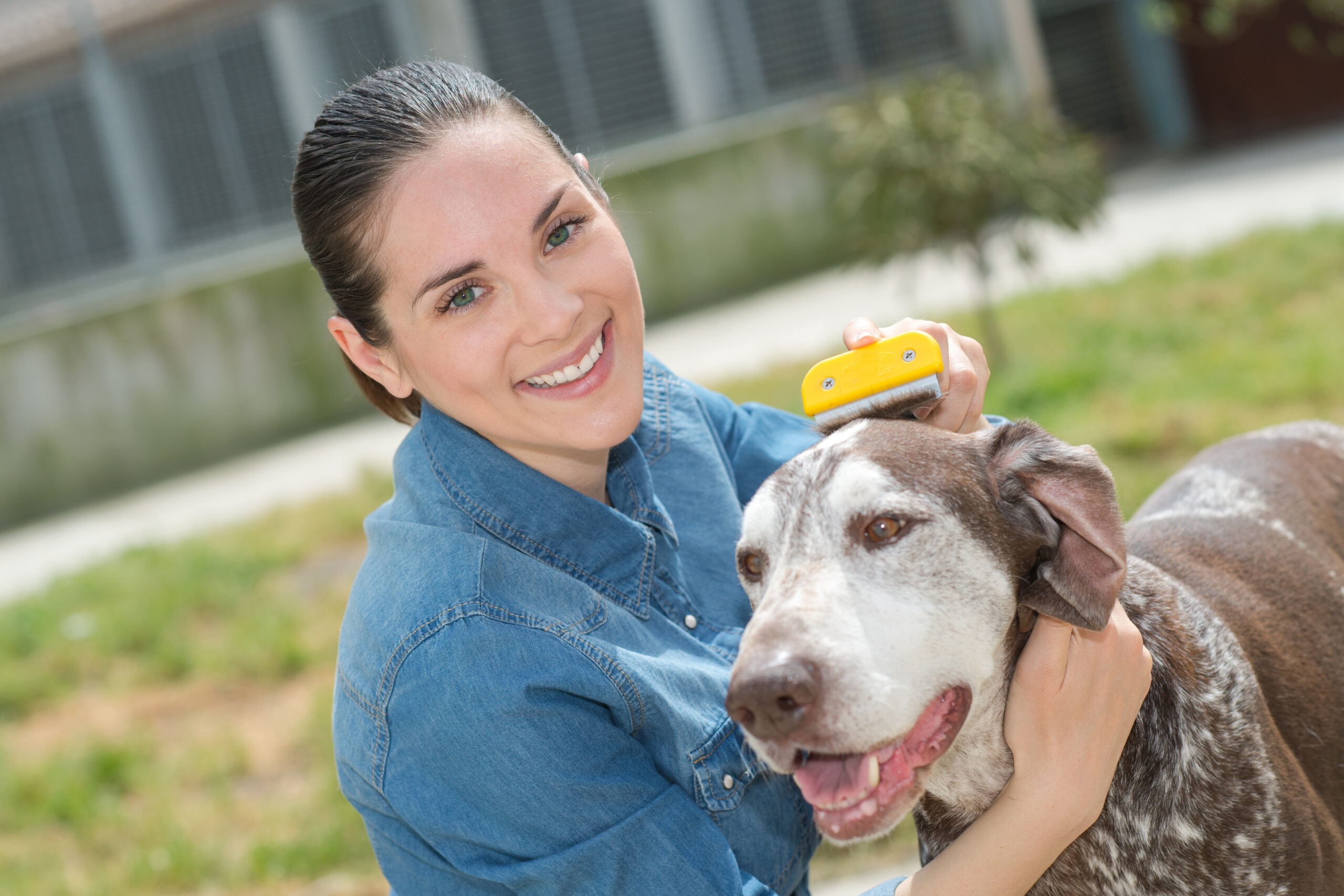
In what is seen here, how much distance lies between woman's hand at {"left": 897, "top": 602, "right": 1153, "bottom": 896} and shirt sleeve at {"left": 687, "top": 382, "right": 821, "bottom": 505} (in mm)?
940

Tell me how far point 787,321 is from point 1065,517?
28.5ft

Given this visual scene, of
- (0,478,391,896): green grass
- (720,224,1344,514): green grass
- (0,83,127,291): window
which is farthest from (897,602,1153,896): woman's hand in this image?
(0,83,127,291): window

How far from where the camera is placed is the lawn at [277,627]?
4.50 m

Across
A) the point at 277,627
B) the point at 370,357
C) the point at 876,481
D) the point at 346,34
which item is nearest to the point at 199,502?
the point at 277,627

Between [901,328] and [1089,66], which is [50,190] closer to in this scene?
[901,328]

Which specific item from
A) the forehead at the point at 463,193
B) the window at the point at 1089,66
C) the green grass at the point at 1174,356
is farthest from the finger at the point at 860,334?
the window at the point at 1089,66

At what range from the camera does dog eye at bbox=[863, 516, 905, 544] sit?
2170 mm

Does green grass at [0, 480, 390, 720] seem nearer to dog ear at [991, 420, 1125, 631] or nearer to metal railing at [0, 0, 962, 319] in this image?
dog ear at [991, 420, 1125, 631]

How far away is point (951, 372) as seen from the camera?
2.49 metres

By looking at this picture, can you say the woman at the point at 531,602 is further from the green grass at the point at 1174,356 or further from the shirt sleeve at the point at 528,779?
the green grass at the point at 1174,356

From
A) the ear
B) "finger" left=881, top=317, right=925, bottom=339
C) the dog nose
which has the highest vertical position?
the ear

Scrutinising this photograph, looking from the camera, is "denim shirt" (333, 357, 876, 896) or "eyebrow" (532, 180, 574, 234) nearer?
"denim shirt" (333, 357, 876, 896)

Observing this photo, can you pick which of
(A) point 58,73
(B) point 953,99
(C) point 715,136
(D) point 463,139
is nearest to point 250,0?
(A) point 58,73

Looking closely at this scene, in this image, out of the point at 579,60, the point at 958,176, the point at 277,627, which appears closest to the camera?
the point at 277,627
